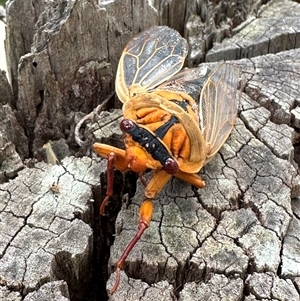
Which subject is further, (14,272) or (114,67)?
(114,67)

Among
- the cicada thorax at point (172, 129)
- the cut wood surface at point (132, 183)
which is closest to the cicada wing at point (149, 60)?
the cut wood surface at point (132, 183)

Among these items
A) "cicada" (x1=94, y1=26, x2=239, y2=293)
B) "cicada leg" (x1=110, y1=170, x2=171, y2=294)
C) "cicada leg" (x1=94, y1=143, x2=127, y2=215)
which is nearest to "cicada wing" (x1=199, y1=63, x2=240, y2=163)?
"cicada" (x1=94, y1=26, x2=239, y2=293)

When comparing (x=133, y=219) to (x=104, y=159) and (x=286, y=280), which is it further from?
(x=286, y=280)

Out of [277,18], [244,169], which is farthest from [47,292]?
[277,18]

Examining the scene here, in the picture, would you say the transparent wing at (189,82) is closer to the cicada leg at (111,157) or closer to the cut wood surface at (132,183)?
the cut wood surface at (132,183)

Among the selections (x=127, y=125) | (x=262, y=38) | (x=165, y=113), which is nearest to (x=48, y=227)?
(x=127, y=125)

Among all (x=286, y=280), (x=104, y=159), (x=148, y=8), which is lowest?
(x=286, y=280)
